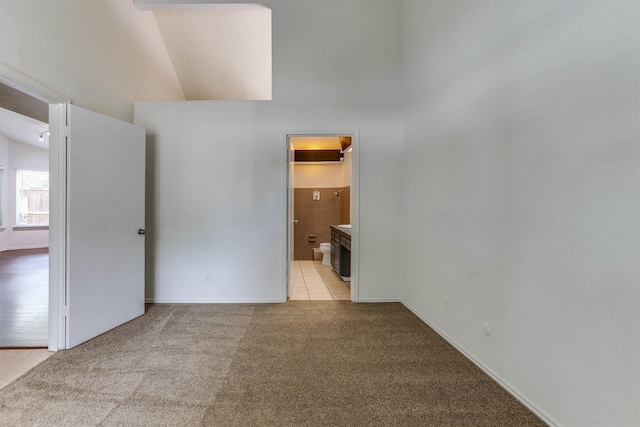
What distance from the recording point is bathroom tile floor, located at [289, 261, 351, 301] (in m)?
3.50

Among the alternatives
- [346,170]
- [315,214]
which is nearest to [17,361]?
[315,214]

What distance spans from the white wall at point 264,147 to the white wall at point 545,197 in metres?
0.89

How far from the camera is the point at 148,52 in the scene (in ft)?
11.2

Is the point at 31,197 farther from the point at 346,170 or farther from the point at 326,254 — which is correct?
the point at 346,170

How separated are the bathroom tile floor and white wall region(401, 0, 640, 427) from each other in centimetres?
147

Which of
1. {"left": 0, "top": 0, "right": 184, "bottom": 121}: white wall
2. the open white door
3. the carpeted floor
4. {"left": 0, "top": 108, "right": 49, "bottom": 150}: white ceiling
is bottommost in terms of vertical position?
the carpeted floor

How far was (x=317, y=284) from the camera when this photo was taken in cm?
407

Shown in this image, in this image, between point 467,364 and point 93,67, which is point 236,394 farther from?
point 93,67

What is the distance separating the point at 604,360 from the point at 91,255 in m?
3.43

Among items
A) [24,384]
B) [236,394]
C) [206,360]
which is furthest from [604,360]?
[24,384]

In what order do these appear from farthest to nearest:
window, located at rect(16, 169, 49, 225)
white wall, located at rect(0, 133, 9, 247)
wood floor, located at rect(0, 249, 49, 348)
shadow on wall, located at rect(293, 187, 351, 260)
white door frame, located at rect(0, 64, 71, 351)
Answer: window, located at rect(16, 169, 49, 225)
white wall, located at rect(0, 133, 9, 247)
shadow on wall, located at rect(293, 187, 351, 260)
wood floor, located at rect(0, 249, 49, 348)
white door frame, located at rect(0, 64, 71, 351)

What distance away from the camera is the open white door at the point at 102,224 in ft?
7.23

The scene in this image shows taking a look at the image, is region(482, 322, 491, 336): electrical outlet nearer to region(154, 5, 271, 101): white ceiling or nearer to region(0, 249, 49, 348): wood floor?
region(0, 249, 49, 348): wood floor

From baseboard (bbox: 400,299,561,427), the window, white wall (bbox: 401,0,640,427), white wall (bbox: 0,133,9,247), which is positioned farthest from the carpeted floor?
the window
